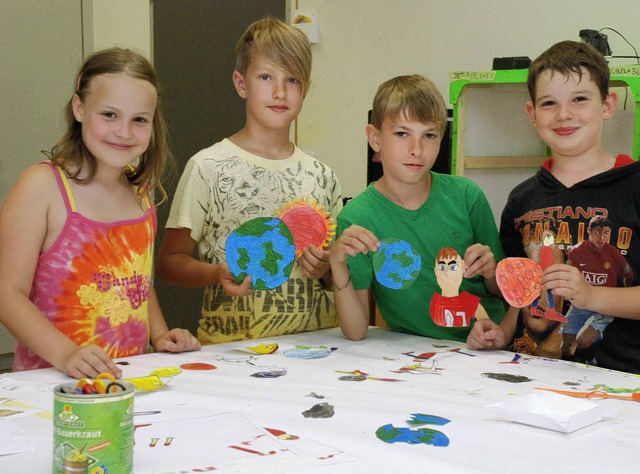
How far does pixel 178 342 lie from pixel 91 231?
A: 31cm

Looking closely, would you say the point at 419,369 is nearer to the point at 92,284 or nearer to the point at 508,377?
the point at 508,377

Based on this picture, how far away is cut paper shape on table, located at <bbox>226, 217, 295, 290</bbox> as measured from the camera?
1702mm

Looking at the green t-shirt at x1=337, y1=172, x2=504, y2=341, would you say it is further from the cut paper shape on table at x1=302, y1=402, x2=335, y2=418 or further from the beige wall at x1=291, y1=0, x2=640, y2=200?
the beige wall at x1=291, y1=0, x2=640, y2=200

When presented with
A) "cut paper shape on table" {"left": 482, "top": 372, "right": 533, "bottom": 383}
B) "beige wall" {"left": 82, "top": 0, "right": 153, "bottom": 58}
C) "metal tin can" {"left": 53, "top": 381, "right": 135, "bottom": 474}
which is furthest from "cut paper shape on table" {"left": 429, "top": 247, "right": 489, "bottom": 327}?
"beige wall" {"left": 82, "top": 0, "right": 153, "bottom": 58}

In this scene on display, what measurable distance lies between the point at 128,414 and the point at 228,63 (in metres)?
3.69

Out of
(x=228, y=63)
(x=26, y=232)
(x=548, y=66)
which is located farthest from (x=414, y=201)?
(x=228, y=63)

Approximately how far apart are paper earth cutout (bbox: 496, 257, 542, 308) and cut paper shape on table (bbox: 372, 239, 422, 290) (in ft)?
0.69

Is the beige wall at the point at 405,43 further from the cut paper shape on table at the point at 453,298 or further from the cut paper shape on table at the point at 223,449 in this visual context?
the cut paper shape on table at the point at 223,449

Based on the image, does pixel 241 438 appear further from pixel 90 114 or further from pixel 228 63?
pixel 228 63

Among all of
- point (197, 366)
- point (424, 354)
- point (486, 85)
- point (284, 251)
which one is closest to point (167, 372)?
point (197, 366)

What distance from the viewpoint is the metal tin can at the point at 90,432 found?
0.82 meters

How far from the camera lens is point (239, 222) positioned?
78.4 inches

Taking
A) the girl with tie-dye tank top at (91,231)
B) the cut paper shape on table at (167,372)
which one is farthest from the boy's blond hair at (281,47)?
the cut paper shape on table at (167,372)

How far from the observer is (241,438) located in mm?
1045
